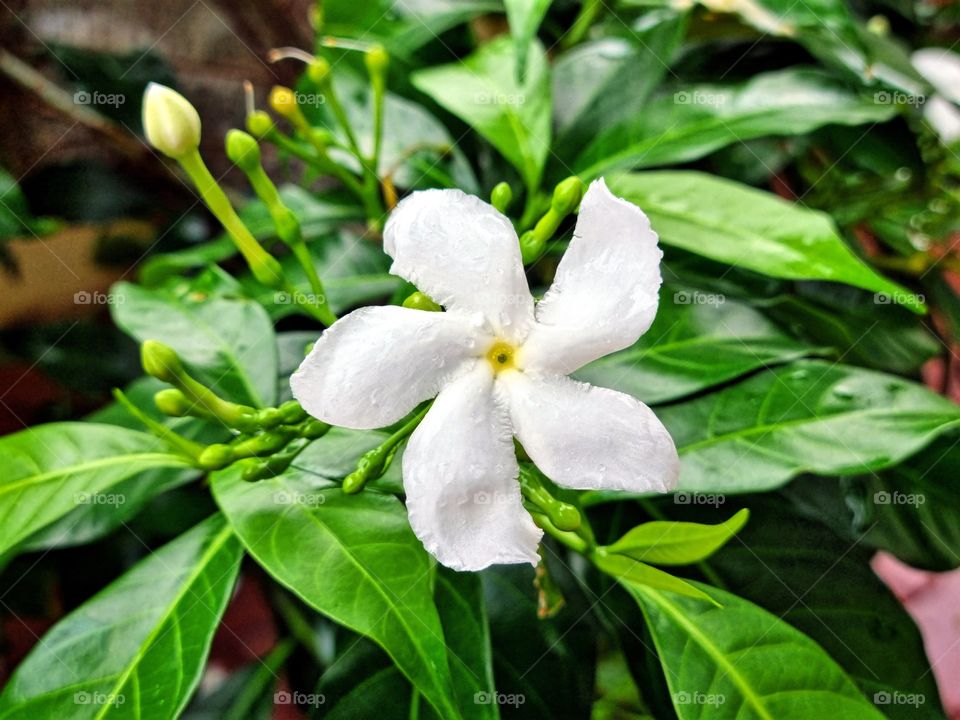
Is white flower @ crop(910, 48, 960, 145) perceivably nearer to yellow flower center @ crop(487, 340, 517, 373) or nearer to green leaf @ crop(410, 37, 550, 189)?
green leaf @ crop(410, 37, 550, 189)

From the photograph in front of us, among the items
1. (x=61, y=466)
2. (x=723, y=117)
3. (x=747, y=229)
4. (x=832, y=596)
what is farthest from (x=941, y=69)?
(x=61, y=466)

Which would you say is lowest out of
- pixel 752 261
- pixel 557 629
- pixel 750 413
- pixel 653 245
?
pixel 557 629

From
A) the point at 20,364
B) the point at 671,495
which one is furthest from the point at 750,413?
the point at 20,364

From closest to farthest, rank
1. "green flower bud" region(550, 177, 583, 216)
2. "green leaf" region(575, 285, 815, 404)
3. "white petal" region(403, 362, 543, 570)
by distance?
"white petal" region(403, 362, 543, 570)
"green flower bud" region(550, 177, 583, 216)
"green leaf" region(575, 285, 815, 404)

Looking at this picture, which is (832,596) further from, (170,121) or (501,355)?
(170,121)

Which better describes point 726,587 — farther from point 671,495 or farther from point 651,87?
point 651,87

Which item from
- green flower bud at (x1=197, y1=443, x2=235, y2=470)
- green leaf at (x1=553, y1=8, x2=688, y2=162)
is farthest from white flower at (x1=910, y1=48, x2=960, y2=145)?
green flower bud at (x1=197, y1=443, x2=235, y2=470)

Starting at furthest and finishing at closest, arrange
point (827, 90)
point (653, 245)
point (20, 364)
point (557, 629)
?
point (20, 364) → point (827, 90) → point (557, 629) → point (653, 245)
